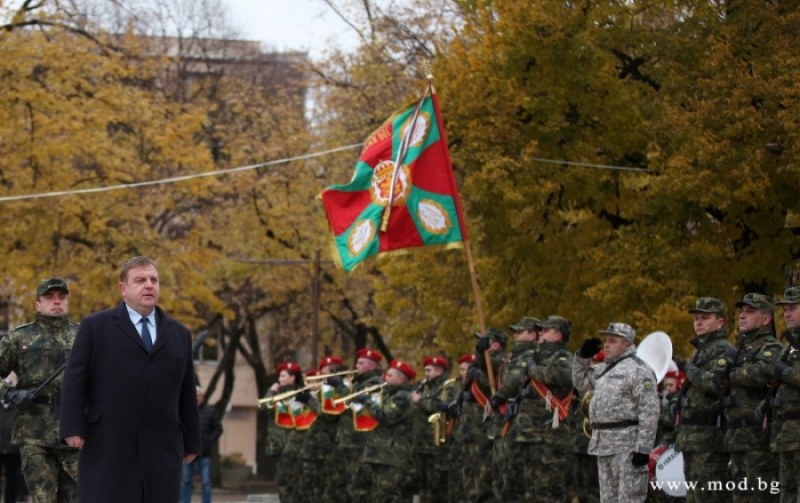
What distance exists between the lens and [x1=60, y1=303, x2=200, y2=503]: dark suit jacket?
31.5 feet

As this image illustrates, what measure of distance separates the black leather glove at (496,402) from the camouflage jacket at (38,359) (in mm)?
5652

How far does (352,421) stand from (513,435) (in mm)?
4528

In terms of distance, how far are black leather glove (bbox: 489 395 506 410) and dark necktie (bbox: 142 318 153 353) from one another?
8.39m

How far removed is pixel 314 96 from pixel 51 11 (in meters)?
7.56

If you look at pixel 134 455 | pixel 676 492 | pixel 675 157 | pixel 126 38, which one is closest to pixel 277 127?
pixel 126 38

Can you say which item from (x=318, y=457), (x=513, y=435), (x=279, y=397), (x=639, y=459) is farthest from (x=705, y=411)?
(x=279, y=397)

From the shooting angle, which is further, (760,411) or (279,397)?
(279,397)

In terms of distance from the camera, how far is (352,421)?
2150 centimetres

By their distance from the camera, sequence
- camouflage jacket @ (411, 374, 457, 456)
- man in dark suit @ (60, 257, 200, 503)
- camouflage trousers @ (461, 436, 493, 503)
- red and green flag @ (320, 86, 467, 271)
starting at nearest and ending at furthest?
man in dark suit @ (60, 257, 200, 503), camouflage trousers @ (461, 436, 493, 503), red and green flag @ (320, 86, 467, 271), camouflage jacket @ (411, 374, 457, 456)

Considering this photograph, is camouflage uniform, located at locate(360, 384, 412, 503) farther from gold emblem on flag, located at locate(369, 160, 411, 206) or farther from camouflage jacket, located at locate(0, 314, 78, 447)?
camouflage jacket, located at locate(0, 314, 78, 447)

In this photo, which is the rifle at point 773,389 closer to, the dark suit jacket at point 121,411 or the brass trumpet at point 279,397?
the dark suit jacket at point 121,411

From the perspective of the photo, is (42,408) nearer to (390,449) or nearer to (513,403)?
(513,403)

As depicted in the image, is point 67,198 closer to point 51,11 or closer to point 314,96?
point 51,11

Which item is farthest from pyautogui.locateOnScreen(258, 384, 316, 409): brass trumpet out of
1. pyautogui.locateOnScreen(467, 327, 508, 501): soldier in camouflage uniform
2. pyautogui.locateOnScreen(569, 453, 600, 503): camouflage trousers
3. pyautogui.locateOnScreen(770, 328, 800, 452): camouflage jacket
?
pyautogui.locateOnScreen(770, 328, 800, 452): camouflage jacket
